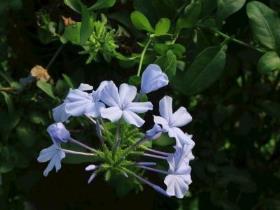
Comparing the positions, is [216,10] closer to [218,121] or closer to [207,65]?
[207,65]

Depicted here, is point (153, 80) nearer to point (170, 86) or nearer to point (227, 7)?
point (227, 7)

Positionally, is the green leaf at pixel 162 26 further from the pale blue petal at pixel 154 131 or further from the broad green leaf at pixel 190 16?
the pale blue petal at pixel 154 131

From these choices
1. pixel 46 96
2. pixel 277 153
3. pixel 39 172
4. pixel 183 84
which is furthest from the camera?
pixel 277 153

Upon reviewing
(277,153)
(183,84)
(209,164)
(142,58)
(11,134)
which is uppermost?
(142,58)

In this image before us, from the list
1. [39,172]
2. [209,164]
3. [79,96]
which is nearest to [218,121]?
[209,164]

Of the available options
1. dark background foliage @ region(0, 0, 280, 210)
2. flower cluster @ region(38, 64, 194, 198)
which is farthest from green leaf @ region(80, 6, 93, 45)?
flower cluster @ region(38, 64, 194, 198)

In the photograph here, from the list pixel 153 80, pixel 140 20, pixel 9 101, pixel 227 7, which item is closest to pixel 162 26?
pixel 140 20

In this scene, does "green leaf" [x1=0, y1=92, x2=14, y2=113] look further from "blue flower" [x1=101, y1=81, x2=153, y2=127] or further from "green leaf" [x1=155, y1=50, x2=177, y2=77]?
"blue flower" [x1=101, y1=81, x2=153, y2=127]
